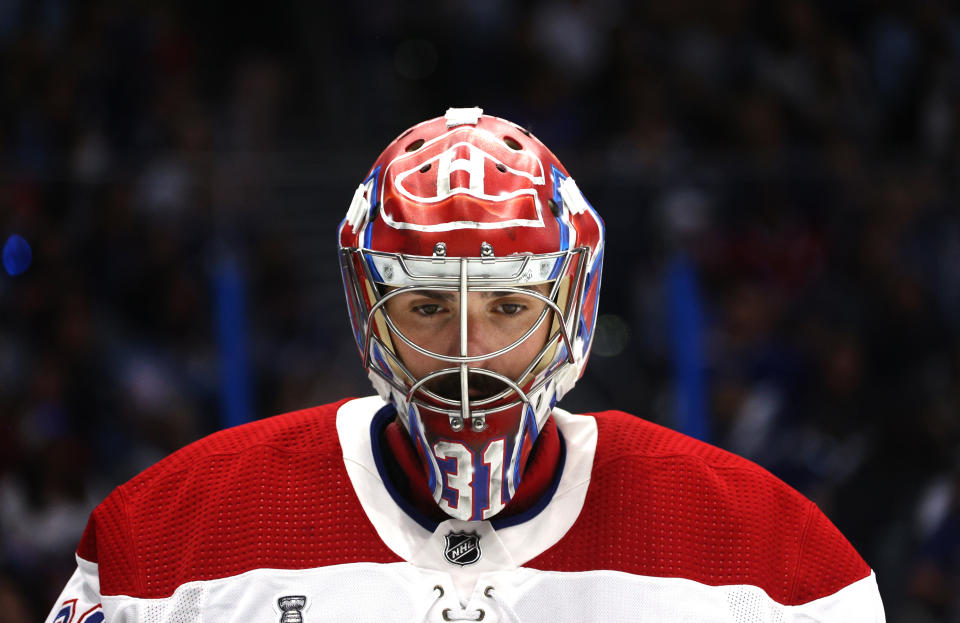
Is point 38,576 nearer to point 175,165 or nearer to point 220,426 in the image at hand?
point 220,426

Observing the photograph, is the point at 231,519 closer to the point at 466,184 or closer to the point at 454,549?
the point at 454,549

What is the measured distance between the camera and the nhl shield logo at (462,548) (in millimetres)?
1789

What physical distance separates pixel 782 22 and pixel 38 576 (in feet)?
11.9

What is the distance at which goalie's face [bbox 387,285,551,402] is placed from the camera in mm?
1688

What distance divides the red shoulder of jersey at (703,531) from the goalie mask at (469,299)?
0.49 ft

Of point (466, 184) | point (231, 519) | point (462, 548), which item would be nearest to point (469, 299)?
point (466, 184)

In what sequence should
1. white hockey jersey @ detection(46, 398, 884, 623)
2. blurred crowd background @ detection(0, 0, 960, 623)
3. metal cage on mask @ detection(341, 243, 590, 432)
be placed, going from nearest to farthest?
metal cage on mask @ detection(341, 243, 590, 432), white hockey jersey @ detection(46, 398, 884, 623), blurred crowd background @ detection(0, 0, 960, 623)

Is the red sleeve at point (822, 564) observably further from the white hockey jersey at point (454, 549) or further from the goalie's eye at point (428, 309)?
the goalie's eye at point (428, 309)

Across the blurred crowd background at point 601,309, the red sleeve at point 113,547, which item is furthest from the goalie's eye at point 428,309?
the blurred crowd background at point 601,309

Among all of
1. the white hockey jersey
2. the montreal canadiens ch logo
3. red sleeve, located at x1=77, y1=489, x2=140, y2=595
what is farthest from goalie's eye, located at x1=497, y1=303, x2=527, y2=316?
red sleeve, located at x1=77, y1=489, x2=140, y2=595

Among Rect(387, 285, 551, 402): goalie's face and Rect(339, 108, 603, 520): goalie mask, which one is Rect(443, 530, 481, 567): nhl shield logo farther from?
Rect(387, 285, 551, 402): goalie's face

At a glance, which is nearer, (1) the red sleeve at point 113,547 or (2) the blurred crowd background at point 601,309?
(1) the red sleeve at point 113,547

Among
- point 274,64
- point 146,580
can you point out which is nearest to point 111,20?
point 274,64

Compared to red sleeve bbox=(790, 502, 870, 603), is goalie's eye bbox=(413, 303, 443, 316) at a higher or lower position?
higher
